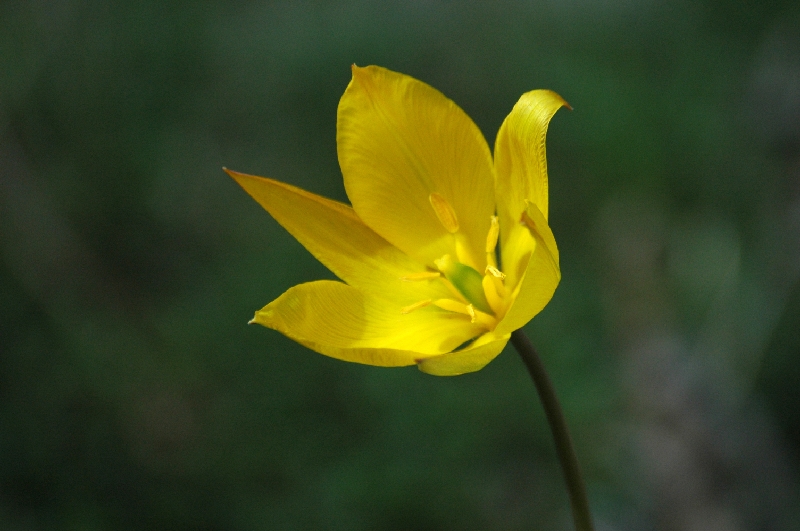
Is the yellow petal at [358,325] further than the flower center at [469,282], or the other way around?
the flower center at [469,282]

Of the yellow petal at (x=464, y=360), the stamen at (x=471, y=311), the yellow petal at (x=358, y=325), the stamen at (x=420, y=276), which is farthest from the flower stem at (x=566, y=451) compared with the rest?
the stamen at (x=420, y=276)

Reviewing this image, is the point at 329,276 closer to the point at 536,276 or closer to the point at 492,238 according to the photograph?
the point at 492,238

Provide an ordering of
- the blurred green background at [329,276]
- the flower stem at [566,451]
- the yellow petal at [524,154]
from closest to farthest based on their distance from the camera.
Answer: the flower stem at [566,451] < the yellow petal at [524,154] < the blurred green background at [329,276]

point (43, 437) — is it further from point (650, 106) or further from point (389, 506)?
point (650, 106)

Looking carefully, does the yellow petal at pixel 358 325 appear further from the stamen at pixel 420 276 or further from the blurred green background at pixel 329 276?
the blurred green background at pixel 329 276

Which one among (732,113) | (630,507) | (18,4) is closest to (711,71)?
(732,113)
